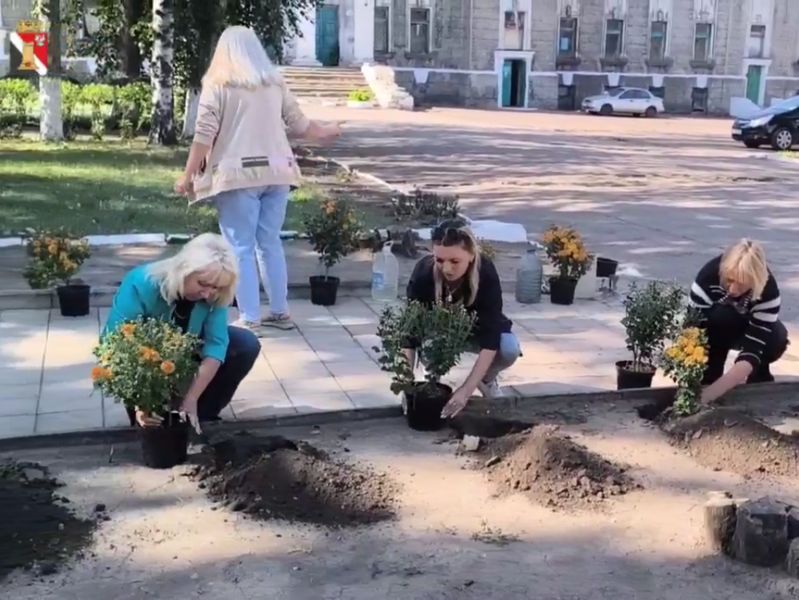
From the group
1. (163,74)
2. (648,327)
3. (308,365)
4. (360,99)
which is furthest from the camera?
(360,99)

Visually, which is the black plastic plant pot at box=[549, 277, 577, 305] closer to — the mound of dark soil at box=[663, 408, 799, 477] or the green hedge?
the mound of dark soil at box=[663, 408, 799, 477]

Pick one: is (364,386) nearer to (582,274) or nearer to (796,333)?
(582,274)

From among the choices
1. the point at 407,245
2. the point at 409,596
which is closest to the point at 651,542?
the point at 409,596

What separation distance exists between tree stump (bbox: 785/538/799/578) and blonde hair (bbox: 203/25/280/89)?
13.2ft

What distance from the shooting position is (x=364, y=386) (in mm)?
5680

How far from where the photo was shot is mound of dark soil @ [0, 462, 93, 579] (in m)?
3.59

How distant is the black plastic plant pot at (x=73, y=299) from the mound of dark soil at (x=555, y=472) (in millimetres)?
3559

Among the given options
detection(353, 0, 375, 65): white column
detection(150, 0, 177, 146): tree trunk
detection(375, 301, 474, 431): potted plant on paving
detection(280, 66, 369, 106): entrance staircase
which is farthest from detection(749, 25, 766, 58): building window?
detection(375, 301, 474, 431): potted plant on paving

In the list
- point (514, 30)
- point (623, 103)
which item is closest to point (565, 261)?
point (623, 103)

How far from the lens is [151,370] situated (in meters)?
4.19

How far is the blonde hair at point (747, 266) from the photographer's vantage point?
5.29m

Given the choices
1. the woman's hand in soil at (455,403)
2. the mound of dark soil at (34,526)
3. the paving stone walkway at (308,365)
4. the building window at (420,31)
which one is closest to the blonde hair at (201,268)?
the paving stone walkway at (308,365)

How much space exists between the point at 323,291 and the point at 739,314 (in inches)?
122

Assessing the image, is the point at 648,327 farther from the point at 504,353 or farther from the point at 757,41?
the point at 757,41
